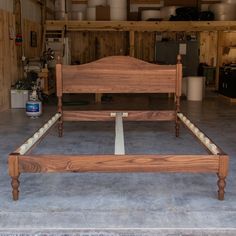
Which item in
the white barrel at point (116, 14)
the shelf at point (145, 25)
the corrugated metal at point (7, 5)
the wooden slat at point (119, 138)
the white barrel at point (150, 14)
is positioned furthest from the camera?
the white barrel at point (150, 14)

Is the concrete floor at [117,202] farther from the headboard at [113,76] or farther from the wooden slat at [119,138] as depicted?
the headboard at [113,76]

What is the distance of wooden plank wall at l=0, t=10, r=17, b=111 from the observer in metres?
7.72

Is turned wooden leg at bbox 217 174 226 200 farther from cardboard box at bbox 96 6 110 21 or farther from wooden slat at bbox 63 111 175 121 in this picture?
cardboard box at bbox 96 6 110 21

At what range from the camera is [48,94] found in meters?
9.23

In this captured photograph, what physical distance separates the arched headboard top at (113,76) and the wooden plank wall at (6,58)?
10.5ft

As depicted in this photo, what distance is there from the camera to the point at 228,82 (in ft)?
34.0

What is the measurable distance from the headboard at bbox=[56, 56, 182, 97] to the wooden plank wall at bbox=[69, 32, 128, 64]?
8.09m

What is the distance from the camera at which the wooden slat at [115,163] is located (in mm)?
2875

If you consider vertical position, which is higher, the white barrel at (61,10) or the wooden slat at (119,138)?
the white barrel at (61,10)

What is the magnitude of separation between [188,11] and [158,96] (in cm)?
266

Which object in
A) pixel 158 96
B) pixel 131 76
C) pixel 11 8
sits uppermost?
pixel 11 8

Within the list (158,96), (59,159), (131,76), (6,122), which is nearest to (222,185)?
(59,159)

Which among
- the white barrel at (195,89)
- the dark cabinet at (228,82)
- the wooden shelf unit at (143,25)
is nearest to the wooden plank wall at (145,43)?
the wooden shelf unit at (143,25)

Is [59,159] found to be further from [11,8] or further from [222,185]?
[11,8]
